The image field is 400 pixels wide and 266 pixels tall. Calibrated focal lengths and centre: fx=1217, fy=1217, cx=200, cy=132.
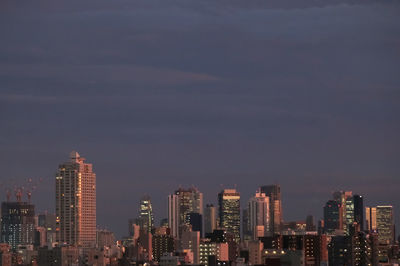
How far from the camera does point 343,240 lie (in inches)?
4173

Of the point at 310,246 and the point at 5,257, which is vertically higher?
the point at 310,246

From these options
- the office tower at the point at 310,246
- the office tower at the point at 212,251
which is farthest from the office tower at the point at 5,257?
the office tower at the point at 310,246

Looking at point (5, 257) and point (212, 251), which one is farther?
point (5, 257)

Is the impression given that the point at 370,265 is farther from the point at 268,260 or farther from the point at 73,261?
the point at 73,261

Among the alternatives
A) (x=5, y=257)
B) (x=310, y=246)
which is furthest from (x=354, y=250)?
(x=5, y=257)

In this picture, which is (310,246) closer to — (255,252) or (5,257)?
(255,252)

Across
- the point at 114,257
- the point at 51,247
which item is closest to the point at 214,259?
the point at 114,257

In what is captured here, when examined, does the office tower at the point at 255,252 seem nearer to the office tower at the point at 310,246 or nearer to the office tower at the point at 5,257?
the office tower at the point at 310,246

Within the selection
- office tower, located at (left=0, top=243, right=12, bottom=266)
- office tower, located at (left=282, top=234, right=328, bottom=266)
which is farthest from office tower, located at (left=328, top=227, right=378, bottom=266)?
office tower, located at (left=0, top=243, right=12, bottom=266)

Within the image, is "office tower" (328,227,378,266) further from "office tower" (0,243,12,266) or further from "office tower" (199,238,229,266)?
"office tower" (0,243,12,266)

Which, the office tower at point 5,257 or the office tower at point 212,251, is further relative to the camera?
the office tower at point 5,257

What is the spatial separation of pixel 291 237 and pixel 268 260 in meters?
23.2

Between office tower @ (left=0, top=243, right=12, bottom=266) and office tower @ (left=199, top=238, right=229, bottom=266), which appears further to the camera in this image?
office tower @ (left=0, top=243, right=12, bottom=266)

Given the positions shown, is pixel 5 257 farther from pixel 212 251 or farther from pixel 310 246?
pixel 310 246
